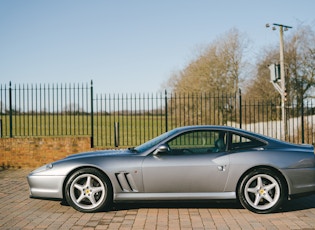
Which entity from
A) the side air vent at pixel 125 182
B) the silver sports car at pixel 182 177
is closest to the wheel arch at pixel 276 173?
the silver sports car at pixel 182 177

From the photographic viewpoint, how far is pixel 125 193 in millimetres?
5949

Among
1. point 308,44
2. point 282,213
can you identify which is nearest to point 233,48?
point 308,44

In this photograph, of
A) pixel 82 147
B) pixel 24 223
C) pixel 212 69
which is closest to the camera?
pixel 24 223

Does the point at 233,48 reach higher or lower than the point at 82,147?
higher

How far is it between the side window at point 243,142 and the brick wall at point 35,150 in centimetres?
690

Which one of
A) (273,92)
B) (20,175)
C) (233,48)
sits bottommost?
(20,175)

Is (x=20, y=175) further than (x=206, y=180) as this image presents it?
Yes

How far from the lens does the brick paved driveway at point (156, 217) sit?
523 cm

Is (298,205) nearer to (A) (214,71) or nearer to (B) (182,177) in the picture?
(B) (182,177)

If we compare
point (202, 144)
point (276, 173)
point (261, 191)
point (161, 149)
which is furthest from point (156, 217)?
point (276, 173)

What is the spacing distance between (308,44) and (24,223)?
123ft

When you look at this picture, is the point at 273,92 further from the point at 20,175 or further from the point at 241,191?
the point at 241,191

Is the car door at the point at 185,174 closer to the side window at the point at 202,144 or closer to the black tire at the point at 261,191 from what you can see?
the side window at the point at 202,144

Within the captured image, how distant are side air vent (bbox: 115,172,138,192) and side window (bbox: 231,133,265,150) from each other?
1.65 meters
